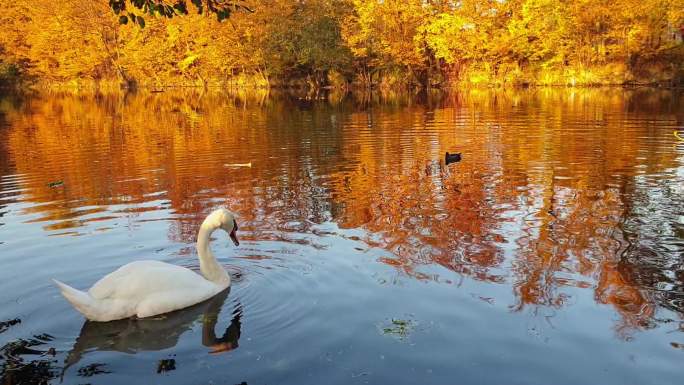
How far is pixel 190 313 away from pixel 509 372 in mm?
3420

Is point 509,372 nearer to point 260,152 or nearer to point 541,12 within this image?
point 260,152

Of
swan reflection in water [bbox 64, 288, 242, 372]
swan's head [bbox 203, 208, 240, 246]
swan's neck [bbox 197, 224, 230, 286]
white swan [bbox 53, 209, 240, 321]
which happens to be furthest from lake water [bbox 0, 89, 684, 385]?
swan's head [bbox 203, 208, 240, 246]

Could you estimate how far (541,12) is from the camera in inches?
2153

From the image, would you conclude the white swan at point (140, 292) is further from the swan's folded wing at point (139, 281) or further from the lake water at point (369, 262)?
the lake water at point (369, 262)

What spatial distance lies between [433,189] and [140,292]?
308 inches

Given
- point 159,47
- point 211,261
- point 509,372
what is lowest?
point 509,372

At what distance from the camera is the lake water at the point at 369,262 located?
17.8 feet

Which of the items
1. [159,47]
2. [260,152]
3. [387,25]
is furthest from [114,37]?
[260,152]

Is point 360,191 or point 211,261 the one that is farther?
point 360,191

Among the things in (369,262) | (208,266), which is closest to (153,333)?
(208,266)

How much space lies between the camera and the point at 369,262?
8094mm

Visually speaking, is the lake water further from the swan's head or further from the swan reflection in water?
the swan's head

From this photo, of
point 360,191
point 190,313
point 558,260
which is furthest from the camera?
point 360,191

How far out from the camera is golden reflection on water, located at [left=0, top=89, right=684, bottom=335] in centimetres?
788
